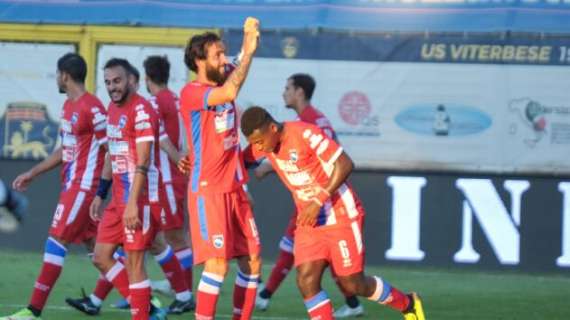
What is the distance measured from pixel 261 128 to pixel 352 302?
124 inches

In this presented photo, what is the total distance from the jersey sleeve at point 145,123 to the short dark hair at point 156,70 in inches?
97.3

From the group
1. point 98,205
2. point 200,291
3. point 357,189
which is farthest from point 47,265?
point 357,189

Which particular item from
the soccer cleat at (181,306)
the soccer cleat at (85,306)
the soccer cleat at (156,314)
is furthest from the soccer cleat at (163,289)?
the soccer cleat at (156,314)

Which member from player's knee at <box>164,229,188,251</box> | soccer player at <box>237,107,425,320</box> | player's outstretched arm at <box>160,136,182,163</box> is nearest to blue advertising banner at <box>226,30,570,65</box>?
player's knee at <box>164,229,188,251</box>

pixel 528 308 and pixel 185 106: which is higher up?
pixel 185 106

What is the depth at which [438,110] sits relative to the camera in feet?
53.6

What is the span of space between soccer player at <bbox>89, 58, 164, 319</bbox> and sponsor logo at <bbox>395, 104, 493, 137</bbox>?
5.64 metres

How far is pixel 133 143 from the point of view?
35.6 ft

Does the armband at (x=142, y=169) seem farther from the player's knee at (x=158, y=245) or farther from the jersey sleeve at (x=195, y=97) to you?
the player's knee at (x=158, y=245)

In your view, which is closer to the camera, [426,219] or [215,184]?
[215,184]

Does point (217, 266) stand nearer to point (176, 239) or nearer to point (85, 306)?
point (85, 306)

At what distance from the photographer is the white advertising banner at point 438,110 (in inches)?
635

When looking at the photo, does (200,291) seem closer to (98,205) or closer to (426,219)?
(98,205)

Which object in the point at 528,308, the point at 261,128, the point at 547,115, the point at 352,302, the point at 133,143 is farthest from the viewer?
the point at 547,115
